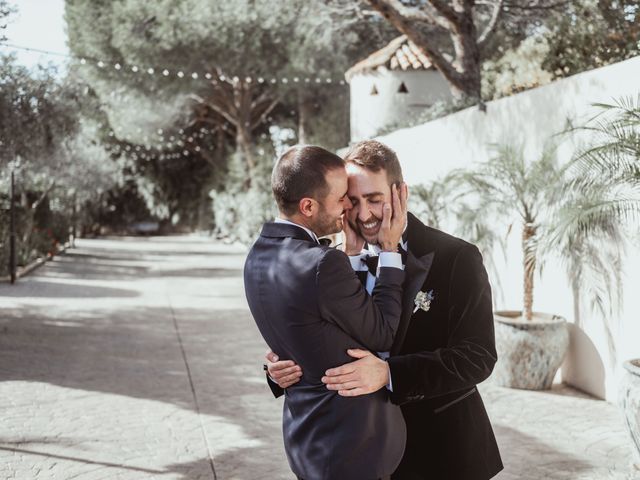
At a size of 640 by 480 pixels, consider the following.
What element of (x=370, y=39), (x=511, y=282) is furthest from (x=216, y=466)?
(x=370, y=39)

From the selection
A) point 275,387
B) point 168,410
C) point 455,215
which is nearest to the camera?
point 275,387

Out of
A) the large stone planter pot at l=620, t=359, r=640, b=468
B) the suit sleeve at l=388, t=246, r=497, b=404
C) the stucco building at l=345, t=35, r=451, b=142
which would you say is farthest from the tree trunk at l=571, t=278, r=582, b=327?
the stucco building at l=345, t=35, r=451, b=142

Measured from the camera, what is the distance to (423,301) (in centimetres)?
243

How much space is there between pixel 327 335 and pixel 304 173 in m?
0.49

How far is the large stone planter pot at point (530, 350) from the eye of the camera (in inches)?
290

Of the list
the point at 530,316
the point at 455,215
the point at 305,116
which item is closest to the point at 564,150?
the point at 530,316

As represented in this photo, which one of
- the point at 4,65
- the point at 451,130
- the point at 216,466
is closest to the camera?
the point at 216,466

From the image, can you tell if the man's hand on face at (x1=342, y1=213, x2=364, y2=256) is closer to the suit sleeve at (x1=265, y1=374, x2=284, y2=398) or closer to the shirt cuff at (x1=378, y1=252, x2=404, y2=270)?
the shirt cuff at (x1=378, y1=252, x2=404, y2=270)

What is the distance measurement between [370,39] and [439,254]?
2207cm

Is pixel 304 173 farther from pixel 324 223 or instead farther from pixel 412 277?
pixel 412 277

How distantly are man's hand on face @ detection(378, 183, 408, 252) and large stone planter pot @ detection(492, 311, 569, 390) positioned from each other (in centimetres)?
539

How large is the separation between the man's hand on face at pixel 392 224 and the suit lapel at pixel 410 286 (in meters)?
0.11

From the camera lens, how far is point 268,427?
634cm

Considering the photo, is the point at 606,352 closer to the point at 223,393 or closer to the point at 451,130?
the point at 223,393
